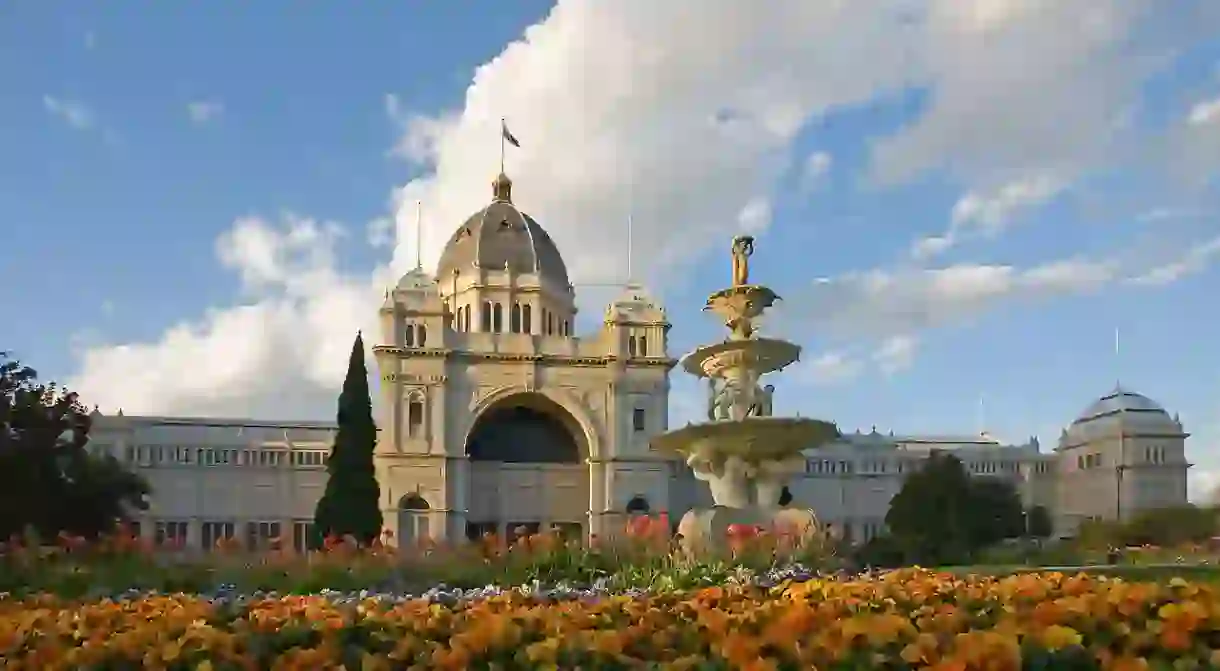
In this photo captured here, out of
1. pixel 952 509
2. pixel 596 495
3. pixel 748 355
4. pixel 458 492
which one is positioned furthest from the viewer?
pixel 596 495

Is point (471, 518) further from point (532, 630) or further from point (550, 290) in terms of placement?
point (532, 630)

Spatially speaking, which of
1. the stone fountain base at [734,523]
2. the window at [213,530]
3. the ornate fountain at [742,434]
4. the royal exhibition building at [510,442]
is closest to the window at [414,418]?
the royal exhibition building at [510,442]

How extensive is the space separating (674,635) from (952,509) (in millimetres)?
44083

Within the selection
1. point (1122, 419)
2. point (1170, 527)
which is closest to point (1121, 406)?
point (1122, 419)

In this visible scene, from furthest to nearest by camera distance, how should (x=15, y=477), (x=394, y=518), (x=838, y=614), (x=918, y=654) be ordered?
1. (x=394, y=518)
2. (x=15, y=477)
3. (x=838, y=614)
4. (x=918, y=654)

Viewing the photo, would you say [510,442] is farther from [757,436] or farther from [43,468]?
[757,436]

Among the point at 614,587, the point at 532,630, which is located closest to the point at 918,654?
the point at 532,630

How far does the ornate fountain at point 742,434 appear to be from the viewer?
51.3 ft

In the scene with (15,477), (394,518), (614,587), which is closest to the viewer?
(614,587)

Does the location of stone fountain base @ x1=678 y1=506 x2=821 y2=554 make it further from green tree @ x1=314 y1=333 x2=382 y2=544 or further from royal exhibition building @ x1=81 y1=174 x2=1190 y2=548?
royal exhibition building @ x1=81 y1=174 x2=1190 y2=548

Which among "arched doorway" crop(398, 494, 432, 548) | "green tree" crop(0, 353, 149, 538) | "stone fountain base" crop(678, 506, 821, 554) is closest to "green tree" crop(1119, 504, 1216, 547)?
"arched doorway" crop(398, 494, 432, 548)

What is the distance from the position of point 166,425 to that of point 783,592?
2249 inches

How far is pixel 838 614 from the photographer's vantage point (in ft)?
22.4

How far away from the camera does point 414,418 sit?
180ft
